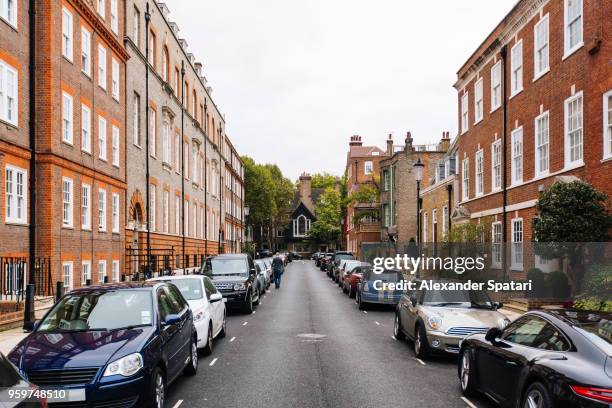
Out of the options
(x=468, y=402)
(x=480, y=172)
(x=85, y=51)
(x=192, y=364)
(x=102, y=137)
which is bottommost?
(x=468, y=402)

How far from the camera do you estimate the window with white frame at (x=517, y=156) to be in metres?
22.6

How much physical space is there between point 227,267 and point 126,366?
1362 cm

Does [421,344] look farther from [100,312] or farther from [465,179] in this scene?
[465,179]

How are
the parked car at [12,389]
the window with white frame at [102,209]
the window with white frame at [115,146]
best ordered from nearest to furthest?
the parked car at [12,389], the window with white frame at [102,209], the window with white frame at [115,146]

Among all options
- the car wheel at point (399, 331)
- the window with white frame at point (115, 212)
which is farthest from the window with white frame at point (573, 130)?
the window with white frame at point (115, 212)

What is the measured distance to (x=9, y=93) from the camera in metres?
17.6

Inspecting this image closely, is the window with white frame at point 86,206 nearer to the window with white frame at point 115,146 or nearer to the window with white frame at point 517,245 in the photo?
the window with white frame at point 115,146

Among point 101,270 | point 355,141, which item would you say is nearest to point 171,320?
point 101,270

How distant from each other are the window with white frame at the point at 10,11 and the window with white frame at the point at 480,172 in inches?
795

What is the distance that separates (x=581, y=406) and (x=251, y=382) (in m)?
5.42

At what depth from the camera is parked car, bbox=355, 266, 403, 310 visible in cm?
2062

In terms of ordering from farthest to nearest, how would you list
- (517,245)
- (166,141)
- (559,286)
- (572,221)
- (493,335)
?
(166,141) < (517,245) < (559,286) < (572,221) < (493,335)

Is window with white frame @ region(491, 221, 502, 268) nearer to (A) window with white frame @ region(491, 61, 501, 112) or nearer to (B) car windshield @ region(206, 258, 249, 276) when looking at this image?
(A) window with white frame @ region(491, 61, 501, 112)

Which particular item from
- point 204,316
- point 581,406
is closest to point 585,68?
point 204,316
